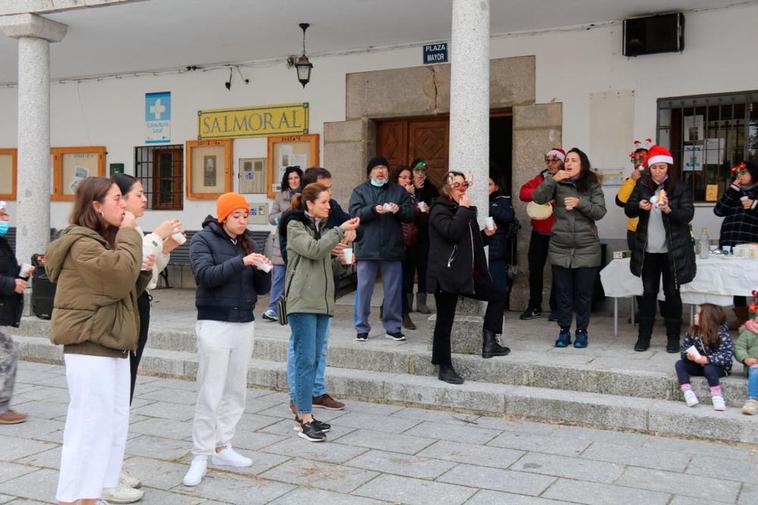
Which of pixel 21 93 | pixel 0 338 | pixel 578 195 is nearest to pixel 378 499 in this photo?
pixel 0 338

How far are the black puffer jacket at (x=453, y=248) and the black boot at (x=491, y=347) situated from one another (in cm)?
60

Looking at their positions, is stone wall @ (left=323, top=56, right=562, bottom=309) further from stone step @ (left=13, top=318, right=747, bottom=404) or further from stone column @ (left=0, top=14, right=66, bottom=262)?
stone column @ (left=0, top=14, right=66, bottom=262)

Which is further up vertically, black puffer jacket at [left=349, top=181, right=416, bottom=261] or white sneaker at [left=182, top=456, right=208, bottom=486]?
black puffer jacket at [left=349, top=181, right=416, bottom=261]

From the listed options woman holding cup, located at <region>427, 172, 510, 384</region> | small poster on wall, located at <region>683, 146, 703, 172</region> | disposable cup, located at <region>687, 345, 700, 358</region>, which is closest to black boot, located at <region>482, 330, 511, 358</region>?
woman holding cup, located at <region>427, 172, 510, 384</region>

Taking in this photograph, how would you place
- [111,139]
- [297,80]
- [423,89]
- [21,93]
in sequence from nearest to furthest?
[21,93] < [423,89] < [297,80] < [111,139]

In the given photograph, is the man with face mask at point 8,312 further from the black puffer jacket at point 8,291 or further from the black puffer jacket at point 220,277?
the black puffer jacket at point 220,277

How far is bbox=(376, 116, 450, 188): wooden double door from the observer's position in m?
11.1

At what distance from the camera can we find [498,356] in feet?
23.1

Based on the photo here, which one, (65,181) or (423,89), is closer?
(423,89)

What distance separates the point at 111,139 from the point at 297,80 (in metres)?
3.76

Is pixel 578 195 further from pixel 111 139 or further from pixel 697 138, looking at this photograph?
pixel 111 139

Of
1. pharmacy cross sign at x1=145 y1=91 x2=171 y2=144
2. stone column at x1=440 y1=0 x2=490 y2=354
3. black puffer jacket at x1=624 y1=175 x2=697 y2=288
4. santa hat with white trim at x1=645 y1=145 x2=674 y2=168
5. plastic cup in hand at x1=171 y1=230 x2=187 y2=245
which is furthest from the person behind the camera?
pharmacy cross sign at x1=145 y1=91 x2=171 y2=144

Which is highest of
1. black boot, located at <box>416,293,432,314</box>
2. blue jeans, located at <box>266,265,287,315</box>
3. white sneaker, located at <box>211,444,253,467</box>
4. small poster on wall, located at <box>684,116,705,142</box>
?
small poster on wall, located at <box>684,116,705,142</box>

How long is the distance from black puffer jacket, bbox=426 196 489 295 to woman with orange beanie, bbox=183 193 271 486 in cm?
198
